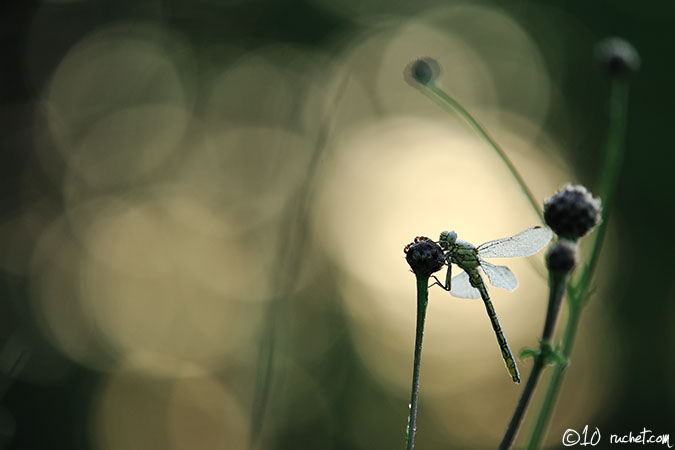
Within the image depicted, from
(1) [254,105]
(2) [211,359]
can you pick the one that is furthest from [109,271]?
(1) [254,105]

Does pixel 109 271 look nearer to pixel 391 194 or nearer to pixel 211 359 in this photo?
pixel 211 359

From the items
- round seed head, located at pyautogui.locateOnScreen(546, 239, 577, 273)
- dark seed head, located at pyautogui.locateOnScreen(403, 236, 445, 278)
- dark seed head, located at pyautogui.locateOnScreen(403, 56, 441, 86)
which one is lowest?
dark seed head, located at pyautogui.locateOnScreen(403, 236, 445, 278)

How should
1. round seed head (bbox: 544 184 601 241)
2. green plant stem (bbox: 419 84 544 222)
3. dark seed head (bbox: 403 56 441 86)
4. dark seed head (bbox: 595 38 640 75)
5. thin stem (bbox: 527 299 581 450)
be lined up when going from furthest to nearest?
dark seed head (bbox: 595 38 640 75), dark seed head (bbox: 403 56 441 86), green plant stem (bbox: 419 84 544 222), round seed head (bbox: 544 184 601 241), thin stem (bbox: 527 299 581 450)

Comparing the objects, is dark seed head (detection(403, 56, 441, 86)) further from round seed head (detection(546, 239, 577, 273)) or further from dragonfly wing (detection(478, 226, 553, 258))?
round seed head (detection(546, 239, 577, 273))

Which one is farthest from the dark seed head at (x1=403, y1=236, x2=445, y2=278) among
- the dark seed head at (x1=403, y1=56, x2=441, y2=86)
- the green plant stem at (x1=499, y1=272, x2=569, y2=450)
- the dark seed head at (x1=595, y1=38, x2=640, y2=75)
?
the dark seed head at (x1=595, y1=38, x2=640, y2=75)

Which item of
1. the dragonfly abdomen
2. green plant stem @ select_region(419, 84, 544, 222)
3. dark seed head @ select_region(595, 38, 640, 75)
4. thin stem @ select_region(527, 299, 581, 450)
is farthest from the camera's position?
dark seed head @ select_region(595, 38, 640, 75)

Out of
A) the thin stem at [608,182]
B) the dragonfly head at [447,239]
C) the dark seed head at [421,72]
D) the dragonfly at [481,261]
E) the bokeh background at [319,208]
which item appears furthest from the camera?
the bokeh background at [319,208]

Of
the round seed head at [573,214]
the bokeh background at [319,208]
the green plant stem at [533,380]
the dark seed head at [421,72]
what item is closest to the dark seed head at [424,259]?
the round seed head at [573,214]

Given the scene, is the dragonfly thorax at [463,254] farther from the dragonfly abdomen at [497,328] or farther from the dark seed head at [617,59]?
the dark seed head at [617,59]

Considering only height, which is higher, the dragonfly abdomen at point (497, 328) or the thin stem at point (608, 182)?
the thin stem at point (608, 182)
